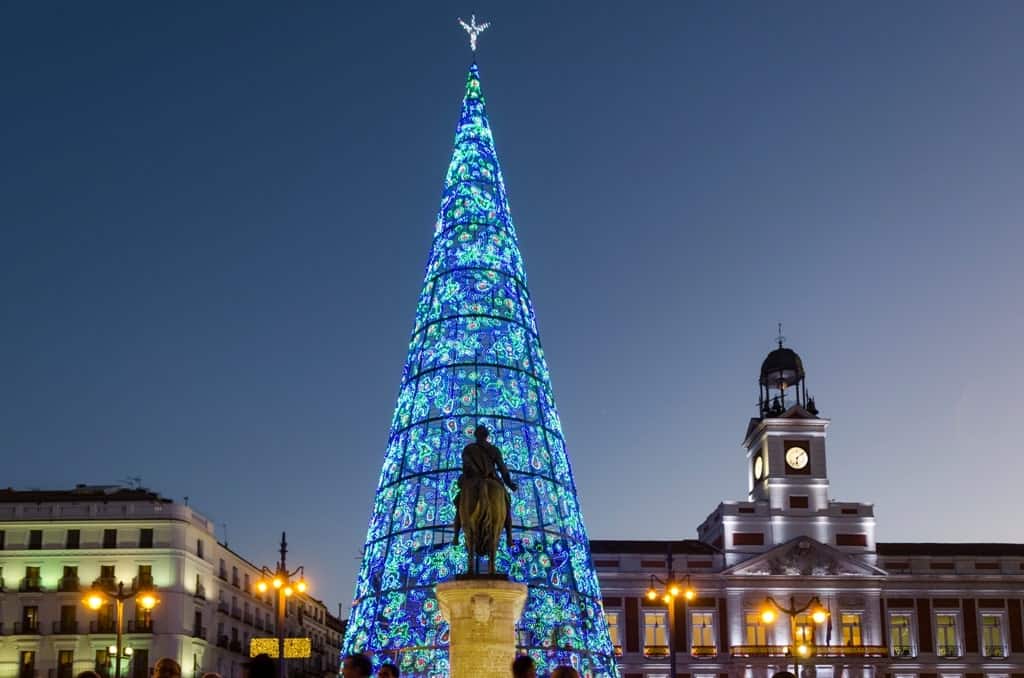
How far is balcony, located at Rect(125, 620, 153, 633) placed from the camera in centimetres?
5569

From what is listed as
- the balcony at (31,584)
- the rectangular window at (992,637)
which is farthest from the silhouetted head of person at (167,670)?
the rectangular window at (992,637)

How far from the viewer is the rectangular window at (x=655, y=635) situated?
66.6 m

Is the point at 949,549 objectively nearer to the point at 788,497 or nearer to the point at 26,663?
the point at 788,497

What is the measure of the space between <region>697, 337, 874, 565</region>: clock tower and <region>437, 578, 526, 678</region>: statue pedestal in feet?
174

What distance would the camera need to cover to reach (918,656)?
224 feet

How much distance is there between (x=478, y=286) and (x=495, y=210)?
2.27 metres

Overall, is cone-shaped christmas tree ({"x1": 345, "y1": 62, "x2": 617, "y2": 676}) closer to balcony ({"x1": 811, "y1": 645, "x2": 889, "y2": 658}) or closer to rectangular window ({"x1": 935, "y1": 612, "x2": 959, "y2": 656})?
balcony ({"x1": 811, "y1": 645, "x2": 889, "y2": 658})

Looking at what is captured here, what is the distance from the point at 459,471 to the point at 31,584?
3421 cm

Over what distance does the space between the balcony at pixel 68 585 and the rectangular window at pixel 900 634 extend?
127ft

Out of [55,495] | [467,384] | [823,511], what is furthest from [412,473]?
[823,511]

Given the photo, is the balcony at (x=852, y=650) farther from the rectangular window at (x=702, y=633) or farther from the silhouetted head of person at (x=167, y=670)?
the silhouetted head of person at (x=167, y=670)

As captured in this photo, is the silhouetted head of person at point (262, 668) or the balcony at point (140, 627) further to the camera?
the balcony at point (140, 627)

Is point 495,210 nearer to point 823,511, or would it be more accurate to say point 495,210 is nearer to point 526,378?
point 526,378

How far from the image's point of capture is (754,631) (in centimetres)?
6744
